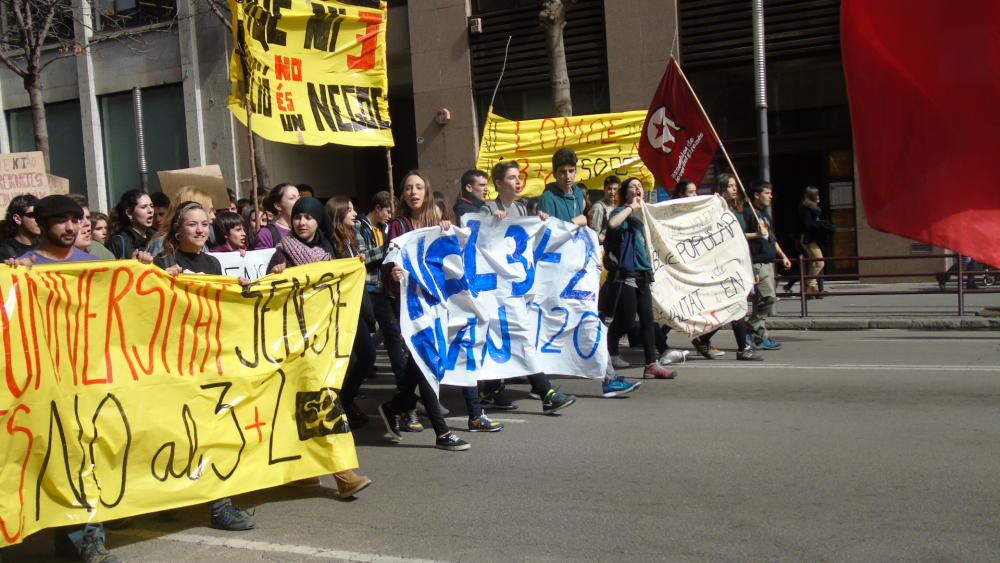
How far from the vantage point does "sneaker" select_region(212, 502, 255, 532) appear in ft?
17.0

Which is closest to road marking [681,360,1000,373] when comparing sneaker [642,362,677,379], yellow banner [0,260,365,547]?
sneaker [642,362,677,379]

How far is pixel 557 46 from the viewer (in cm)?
1452

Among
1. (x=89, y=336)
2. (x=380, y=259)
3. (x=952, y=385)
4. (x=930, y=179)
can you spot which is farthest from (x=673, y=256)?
(x=930, y=179)

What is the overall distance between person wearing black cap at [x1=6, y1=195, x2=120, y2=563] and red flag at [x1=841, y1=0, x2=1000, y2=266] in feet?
12.4

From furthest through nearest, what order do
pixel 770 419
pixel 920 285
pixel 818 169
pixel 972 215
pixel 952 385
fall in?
pixel 818 169 < pixel 920 285 < pixel 952 385 < pixel 770 419 < pixel 972 215

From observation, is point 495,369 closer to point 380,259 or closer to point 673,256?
point 380,259

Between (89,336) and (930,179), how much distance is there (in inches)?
152

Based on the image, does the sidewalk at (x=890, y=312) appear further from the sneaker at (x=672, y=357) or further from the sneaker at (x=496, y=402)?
the sneaker at (x=496, y=402)

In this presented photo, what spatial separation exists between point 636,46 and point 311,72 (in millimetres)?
9980

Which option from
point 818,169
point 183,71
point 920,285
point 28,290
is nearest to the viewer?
point 28,290

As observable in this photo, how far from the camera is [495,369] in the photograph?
7254 millimetres

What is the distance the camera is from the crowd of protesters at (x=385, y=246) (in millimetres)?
5383

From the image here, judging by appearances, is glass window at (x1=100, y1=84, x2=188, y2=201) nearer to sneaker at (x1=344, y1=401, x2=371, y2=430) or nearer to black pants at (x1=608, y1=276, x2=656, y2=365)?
black pants at (x1=608, y1=276, x2=656, y2=365)

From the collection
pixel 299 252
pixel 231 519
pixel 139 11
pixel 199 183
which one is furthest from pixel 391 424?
pixel 139 11
